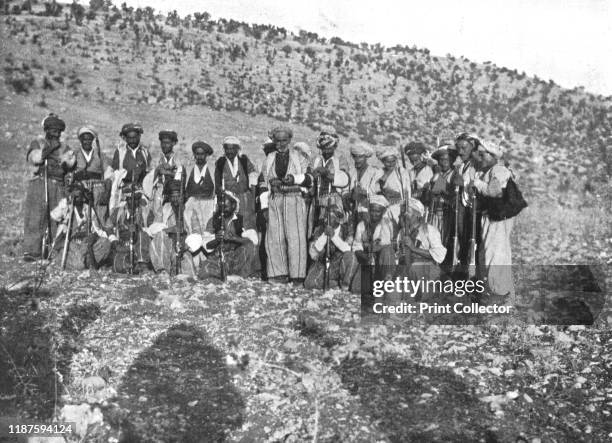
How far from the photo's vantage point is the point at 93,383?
493cm

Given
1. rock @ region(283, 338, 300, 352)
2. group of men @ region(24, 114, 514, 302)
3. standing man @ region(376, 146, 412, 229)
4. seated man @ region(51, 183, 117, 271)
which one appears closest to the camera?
rock @ region(283, 338, 300, 352)

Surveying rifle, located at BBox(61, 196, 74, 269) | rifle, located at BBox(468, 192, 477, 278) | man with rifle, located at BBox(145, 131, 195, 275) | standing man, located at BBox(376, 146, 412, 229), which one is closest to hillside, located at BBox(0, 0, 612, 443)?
rifle, located at BBox(61, 196, 74, 269)

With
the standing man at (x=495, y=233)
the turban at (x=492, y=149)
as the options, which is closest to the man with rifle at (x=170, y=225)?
the standing man at (x=495, y=233)

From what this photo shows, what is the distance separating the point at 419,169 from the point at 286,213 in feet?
6.79

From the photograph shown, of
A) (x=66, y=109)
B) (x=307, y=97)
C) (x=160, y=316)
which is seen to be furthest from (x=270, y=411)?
(x=307, y=97)

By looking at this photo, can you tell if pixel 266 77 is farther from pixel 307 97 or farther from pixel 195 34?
pixel 195 34

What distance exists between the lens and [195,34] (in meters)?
40.2

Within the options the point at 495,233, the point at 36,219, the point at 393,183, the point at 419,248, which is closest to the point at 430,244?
the point at 419,248

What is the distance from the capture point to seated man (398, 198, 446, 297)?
7105 mm

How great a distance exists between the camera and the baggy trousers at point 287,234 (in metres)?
8.02

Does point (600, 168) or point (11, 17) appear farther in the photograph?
point (11, 17)

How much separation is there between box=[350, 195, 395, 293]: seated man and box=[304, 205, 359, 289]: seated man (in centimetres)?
24

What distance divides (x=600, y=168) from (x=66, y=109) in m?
23.8

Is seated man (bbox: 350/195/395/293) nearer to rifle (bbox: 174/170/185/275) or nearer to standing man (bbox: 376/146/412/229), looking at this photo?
standing man (bbox: 376/146/412/229)
